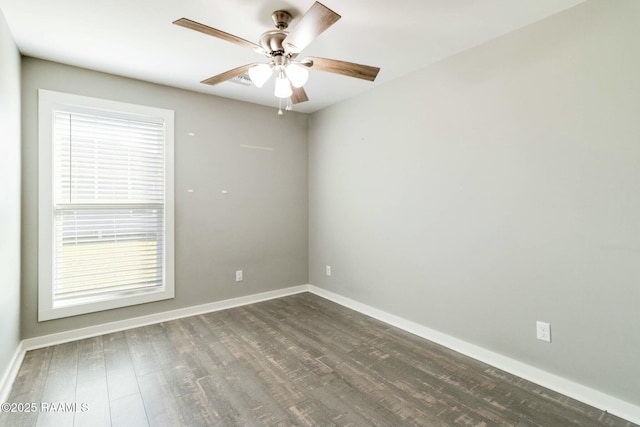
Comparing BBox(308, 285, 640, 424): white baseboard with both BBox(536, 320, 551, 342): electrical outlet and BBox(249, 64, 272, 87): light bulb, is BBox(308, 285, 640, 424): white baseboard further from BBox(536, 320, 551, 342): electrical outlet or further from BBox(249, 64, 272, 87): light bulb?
BBox(249, 64, 272, 87): light bulb

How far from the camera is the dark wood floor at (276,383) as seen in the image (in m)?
1.77

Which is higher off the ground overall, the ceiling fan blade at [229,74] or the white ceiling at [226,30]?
the white ceiling at [226,30]

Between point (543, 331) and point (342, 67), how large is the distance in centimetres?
218

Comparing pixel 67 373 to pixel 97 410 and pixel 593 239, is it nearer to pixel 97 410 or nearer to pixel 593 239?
pixel 97 410

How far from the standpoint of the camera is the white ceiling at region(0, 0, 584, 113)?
6.31 feet

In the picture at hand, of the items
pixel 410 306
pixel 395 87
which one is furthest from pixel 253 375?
pixel 395 87

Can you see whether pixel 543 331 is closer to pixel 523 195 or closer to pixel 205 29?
pixel 523 195

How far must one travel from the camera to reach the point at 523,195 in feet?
7.16

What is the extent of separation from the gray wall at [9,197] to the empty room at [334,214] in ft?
0.11

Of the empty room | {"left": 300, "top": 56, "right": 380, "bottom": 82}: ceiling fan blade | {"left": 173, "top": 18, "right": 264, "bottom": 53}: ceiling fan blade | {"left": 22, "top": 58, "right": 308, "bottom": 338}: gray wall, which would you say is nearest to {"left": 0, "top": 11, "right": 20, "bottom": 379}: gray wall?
the empty room

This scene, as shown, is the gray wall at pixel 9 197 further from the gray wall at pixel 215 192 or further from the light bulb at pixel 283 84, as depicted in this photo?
the light bulb at pixel 283 84

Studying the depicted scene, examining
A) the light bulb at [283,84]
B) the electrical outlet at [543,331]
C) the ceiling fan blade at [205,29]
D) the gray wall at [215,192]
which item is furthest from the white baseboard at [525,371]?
the ceiling fan blade at [205,29]

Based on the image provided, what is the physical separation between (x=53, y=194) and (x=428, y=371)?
3355 millimetres

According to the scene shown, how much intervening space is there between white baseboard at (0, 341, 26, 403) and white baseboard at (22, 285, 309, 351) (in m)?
0.14
